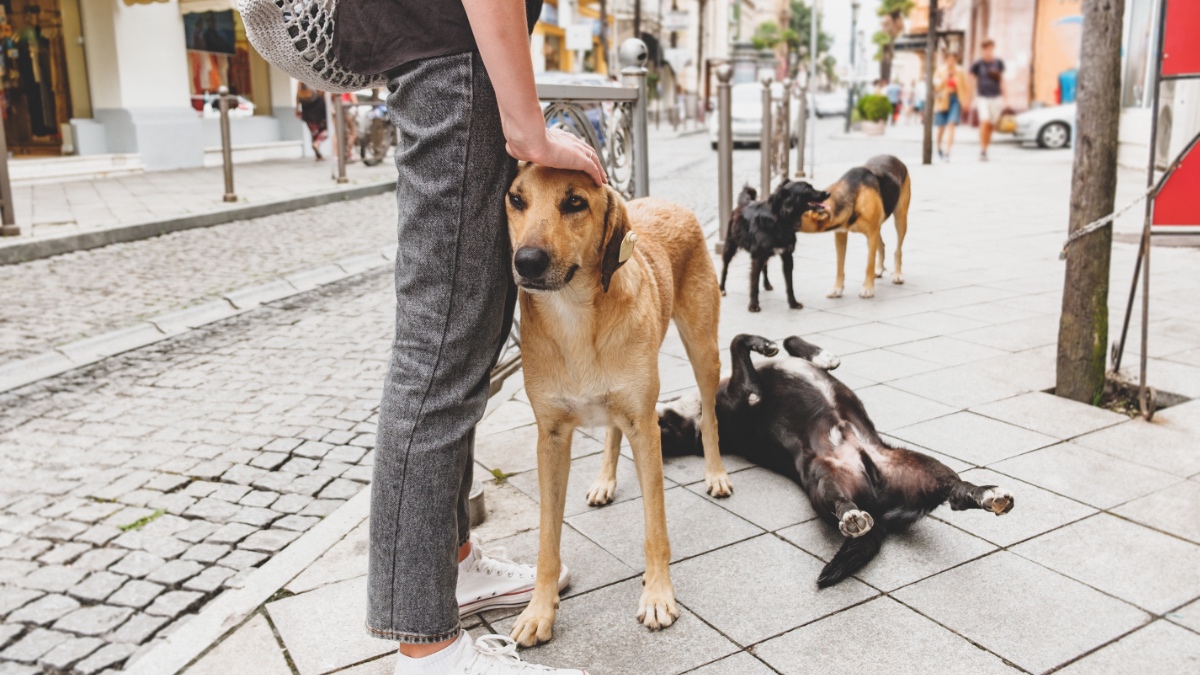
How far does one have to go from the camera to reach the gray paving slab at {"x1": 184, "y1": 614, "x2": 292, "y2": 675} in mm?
2480

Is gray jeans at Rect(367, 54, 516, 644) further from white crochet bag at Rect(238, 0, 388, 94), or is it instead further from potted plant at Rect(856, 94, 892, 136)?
potted plant at Rect(856, 94, 892, 136)

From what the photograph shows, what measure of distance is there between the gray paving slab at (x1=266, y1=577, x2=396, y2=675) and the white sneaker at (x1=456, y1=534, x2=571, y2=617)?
0.80 feet

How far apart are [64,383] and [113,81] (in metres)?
12.9

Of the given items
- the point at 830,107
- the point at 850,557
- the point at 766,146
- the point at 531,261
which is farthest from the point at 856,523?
the point at 830,107

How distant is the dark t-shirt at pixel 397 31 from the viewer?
197 centimetres

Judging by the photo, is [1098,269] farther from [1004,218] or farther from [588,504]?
[1004,218]

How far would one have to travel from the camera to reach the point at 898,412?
4363mm

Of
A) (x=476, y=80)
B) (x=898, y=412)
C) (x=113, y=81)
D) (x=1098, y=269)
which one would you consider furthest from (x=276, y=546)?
(x=113, y=81)

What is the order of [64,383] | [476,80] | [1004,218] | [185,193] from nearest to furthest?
1. [476,80]
2. [64,383]
3. [1004,218]
4. [185,193]

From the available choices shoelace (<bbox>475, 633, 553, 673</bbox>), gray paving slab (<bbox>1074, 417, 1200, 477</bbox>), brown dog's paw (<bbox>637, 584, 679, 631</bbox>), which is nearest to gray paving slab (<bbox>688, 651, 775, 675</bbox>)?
brown dog's paw (<bbox>637, 584, 679, 631</bbox>)

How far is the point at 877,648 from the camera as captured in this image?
2.48 meters

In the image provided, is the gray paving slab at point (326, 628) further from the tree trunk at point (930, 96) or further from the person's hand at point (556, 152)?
the tree trunk at point (930, 96)

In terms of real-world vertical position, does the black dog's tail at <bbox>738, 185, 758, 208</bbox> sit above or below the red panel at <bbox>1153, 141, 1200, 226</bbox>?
below

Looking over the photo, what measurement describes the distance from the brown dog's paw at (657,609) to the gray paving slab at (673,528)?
0.29m
